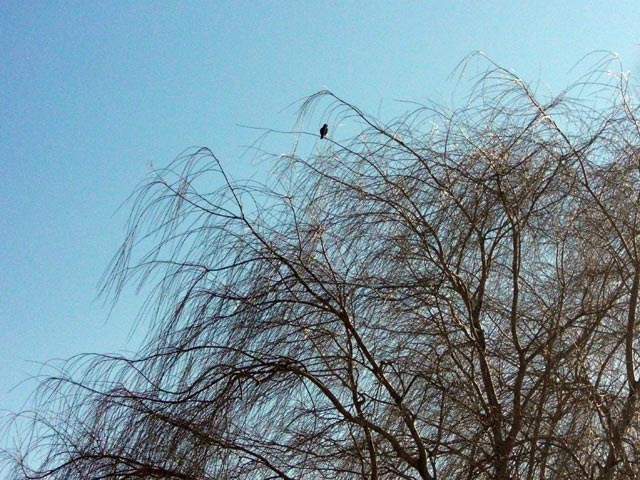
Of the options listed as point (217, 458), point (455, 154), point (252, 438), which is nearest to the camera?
point (217, 458)

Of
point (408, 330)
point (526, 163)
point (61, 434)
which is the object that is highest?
point (526, 163)

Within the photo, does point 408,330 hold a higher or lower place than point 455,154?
lower

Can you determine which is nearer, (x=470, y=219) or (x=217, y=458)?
(x=217, y=458)

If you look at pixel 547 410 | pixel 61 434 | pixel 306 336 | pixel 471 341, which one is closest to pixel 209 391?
pixel 306 336

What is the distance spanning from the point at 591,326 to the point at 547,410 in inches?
12.1

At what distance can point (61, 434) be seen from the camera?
3066 millimetres

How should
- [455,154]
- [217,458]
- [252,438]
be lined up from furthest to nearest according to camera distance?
[455,154] → [252,438] → [217,458]

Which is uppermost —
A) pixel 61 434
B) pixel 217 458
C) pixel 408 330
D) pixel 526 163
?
pixel 526 163

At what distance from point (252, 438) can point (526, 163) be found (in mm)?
1266

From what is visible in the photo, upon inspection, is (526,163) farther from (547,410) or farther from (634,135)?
(547,410)

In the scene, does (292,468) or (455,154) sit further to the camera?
(455,154)

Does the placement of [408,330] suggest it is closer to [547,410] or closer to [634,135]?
[547,410]

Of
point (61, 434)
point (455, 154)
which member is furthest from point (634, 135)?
point (61, 434)

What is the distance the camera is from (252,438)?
300cm
